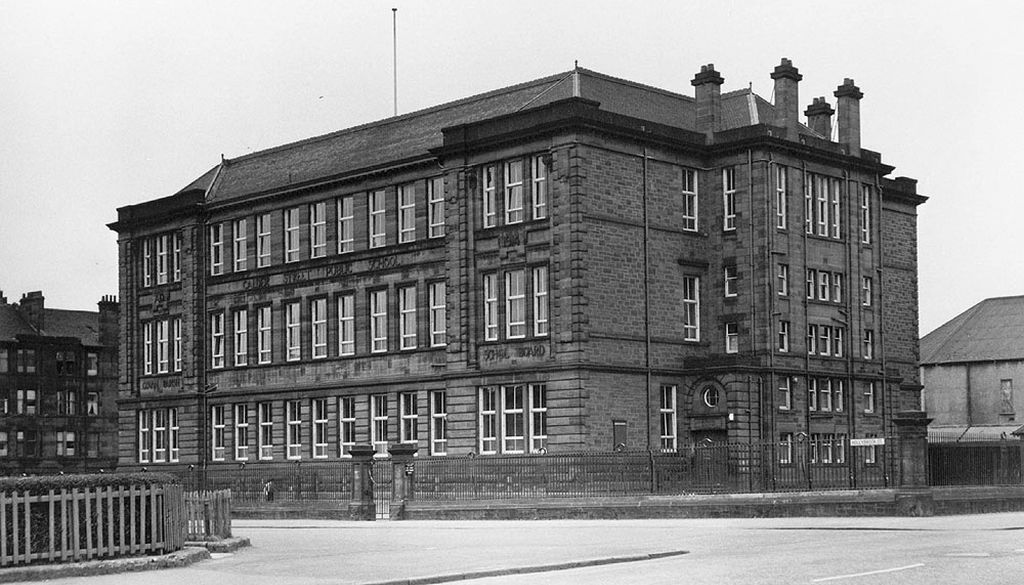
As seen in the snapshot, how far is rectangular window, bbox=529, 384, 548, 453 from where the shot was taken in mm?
54750

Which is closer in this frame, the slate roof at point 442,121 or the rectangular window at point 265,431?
the slate roof at point 442,121

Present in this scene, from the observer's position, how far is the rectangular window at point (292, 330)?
2621 inches

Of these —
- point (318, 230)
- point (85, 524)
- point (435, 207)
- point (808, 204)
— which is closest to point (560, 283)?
point (435, 207)

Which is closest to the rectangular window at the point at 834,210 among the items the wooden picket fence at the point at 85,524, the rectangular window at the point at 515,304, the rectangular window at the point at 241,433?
the rectangular window at the point at 515,304

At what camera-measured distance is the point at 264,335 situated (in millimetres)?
68250

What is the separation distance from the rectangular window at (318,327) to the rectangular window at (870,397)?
21.6 meters

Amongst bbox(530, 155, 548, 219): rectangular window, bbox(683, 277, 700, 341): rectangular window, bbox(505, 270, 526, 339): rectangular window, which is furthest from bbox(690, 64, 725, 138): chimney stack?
bbox(505, 270, 526, 339): rectangular window

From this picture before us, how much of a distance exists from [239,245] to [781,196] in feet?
79.7

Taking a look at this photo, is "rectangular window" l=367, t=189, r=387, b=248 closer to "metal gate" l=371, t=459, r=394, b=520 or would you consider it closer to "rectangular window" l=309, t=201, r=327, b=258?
"rectangular window" l=309, t=201, r=327, b=258

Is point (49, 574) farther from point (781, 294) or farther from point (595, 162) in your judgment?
point (781, 294)

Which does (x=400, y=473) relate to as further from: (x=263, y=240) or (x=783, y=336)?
(x=263, y=240)

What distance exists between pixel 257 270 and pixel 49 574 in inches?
1844

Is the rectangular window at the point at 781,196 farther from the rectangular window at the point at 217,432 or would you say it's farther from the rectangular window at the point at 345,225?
the rectangular window at the point at 217,432

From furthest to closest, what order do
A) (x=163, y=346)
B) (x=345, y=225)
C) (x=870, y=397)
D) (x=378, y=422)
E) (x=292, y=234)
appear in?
(x=163, y=346) < (x=292, y=234) < (x=345, y=225) < (x=870, y=397) < (x=378, y=422)
